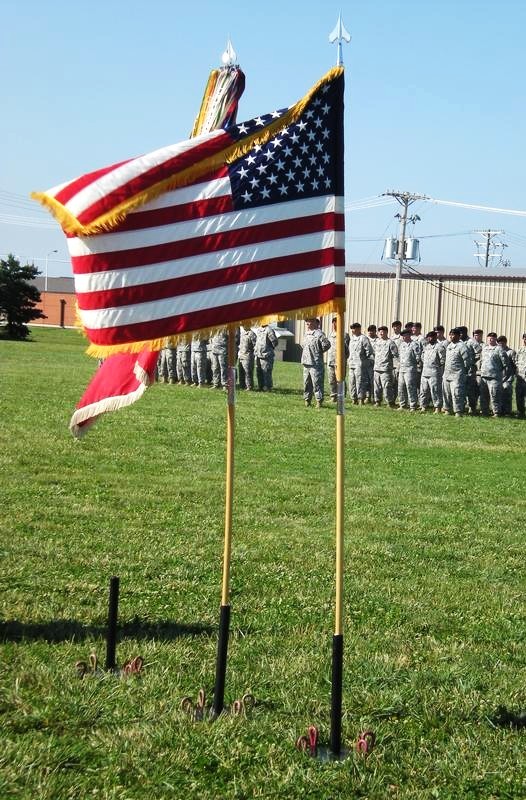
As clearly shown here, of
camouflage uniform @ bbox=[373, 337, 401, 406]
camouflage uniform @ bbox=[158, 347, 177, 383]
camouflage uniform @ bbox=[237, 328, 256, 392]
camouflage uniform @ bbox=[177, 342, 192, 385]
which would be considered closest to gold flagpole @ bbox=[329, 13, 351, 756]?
camouflage uniform @ bbox=[373, 337, 401, 406]

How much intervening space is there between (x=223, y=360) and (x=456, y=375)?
6.33m

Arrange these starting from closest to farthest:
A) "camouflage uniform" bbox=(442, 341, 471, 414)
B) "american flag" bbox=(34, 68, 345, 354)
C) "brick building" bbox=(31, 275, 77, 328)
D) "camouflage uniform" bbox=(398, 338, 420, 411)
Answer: "american flag" bbox=(34, 68, 345, 354), "camouflage uniform" bbox=(442, 341, 471, 414), "camouflage uniform" bbox=(398, 338, 420, 411), "brick building" bbox=(31, 275, 77, 328)

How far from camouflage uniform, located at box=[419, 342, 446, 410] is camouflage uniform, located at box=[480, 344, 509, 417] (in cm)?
95

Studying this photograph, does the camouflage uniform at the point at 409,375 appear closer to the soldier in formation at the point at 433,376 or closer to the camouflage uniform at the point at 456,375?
the soldier in formation at the point at 433,376

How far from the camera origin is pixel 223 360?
27156mm

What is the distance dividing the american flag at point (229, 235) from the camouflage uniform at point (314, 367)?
18.1m

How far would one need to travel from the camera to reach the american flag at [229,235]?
5.00 metres

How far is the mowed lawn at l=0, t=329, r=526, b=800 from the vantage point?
188 inches

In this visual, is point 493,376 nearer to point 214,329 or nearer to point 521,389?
point 521,389

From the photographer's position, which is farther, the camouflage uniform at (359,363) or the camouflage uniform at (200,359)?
the camouflage uniform at (200,359)

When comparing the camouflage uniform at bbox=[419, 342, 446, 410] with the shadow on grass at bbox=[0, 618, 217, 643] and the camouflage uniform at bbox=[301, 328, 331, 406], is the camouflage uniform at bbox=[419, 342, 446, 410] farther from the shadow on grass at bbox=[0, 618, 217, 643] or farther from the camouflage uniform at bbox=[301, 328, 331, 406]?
the shadow on grass at bbox=[0, 618, 217, 643]

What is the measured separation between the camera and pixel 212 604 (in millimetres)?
7500

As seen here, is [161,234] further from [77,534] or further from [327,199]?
[77,534]

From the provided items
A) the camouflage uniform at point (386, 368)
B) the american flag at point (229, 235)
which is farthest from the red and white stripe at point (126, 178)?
the camouflage uniform at point (386, 368)
